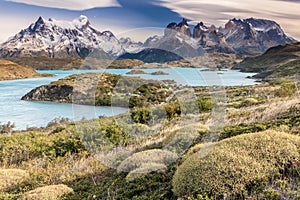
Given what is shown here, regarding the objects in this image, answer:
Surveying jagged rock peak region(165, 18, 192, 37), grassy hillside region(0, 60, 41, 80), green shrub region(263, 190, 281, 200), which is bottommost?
grassy hillside region(0, 60, 41, 80)

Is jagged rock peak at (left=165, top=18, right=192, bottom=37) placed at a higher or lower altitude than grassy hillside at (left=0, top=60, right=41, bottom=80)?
higher

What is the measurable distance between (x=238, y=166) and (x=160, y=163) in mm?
3255

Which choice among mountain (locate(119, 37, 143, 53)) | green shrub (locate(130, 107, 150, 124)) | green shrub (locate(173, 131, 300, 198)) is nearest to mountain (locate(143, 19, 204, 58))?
mountain (locate(119, 37, 143, 53))

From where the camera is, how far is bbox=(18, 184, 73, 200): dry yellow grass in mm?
7492

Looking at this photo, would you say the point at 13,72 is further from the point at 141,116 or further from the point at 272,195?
the point at 272,195

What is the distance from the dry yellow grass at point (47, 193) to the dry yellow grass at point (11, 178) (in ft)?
6.56

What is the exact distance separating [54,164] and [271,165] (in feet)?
25.9

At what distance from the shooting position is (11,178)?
9.68m

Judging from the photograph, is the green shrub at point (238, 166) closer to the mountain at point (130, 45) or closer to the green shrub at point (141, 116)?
the mountain at point (130, 45)

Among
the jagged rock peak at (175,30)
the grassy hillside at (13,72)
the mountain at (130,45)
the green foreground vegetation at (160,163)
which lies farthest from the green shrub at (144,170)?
the grassy hillside at (13,72)

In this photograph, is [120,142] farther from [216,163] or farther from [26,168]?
[216,163]

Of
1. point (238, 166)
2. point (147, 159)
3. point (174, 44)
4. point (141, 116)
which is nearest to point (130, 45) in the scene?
point (174, 44)

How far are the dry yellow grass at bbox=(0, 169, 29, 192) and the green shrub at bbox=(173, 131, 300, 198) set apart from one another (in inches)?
226

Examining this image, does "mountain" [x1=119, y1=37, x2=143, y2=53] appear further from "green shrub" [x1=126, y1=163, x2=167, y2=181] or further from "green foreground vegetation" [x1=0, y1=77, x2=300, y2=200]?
"green shrub" [x1=126, y1=163, x2=167, y2=181]
